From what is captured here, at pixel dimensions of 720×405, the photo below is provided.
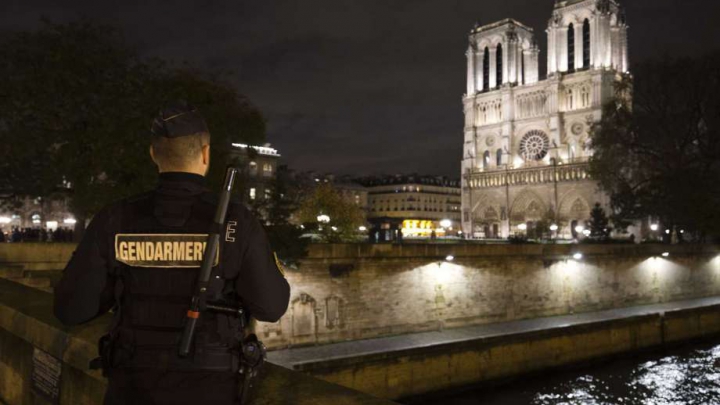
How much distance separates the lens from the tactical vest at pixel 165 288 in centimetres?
246

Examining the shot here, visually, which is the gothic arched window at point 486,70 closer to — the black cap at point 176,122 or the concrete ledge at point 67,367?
the concrete ledge at point 67,367

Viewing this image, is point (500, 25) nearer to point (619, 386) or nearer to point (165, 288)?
point (619, 386)

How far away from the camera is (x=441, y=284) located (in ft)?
82.4

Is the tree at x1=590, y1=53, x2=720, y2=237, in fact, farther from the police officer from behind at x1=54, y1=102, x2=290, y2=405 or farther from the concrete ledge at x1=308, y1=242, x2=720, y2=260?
the police officer from behind at x1=54, y1=102, x2=290, y2=405

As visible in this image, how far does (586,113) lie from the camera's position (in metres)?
75.6

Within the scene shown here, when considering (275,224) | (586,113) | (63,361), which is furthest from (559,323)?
(586,113)

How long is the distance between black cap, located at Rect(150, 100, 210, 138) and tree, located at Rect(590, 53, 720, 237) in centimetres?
3893

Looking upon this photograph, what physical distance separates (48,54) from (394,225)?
48.1 metres

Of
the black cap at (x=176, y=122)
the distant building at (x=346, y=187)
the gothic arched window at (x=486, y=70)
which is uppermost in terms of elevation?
the gothic arched window at (x=486, y=70)

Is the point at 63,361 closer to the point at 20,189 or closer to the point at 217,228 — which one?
the point at 217,228

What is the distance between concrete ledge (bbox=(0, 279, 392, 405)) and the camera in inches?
138

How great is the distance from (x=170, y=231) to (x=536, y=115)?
81877 mm

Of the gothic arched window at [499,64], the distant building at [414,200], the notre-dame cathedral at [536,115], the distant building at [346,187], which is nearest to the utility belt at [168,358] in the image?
the notre-dame cathedral at [536,115]

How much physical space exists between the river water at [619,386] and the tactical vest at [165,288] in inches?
610
